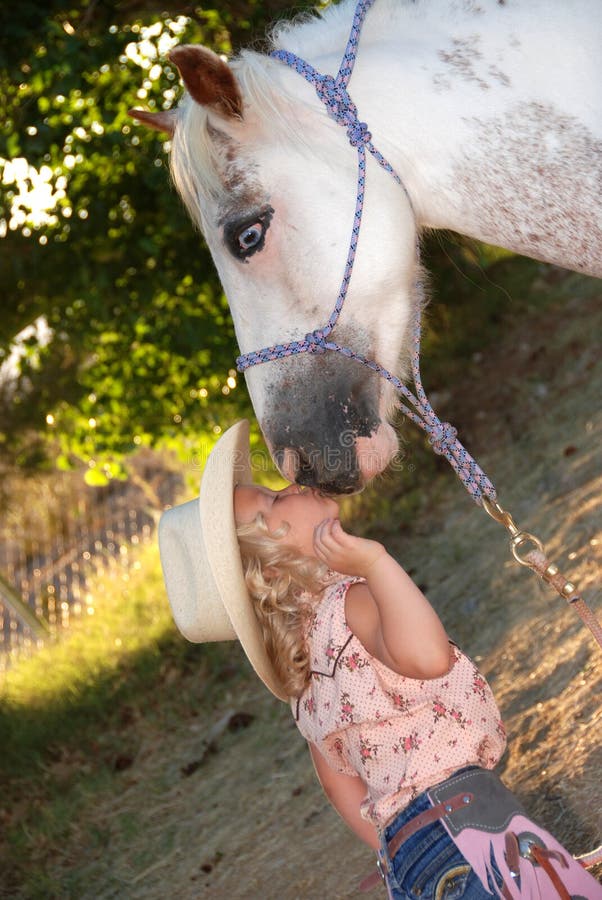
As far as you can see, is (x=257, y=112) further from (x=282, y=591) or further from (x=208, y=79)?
(x=282, y=591)

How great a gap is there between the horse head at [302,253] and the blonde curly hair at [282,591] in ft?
0.72

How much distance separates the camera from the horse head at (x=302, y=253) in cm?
207

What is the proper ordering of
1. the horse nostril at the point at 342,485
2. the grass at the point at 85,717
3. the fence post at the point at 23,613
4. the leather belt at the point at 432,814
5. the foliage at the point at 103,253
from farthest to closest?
the fence post at the point at 23,613, the foliage at the point at 103,253, the grass at the point at 85,717, the horse nostril at the point at 342,485, the leather belt at the point at 432,814

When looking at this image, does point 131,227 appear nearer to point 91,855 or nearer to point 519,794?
point 91,855

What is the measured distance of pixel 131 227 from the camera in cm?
544

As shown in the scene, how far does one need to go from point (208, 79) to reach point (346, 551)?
99 centimetres

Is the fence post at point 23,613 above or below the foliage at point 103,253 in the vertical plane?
below

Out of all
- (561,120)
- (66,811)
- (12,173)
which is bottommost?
(66,811)

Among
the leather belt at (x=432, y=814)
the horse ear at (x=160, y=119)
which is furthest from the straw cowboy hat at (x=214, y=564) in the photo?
the horse ear at (x=160, y=119)

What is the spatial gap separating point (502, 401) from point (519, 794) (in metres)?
3.70

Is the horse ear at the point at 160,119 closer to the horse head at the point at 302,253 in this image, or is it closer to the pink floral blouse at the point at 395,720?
the horse head at the point at 302,253

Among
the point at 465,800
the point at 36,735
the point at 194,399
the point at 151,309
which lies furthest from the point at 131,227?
the point at 465,800

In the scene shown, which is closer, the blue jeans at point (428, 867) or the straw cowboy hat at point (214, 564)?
the blue jeans at point (428, 867)

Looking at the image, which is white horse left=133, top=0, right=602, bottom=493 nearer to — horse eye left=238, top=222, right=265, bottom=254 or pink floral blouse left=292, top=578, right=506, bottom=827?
horse eye left=238, top=222, right=265, bottom=254
